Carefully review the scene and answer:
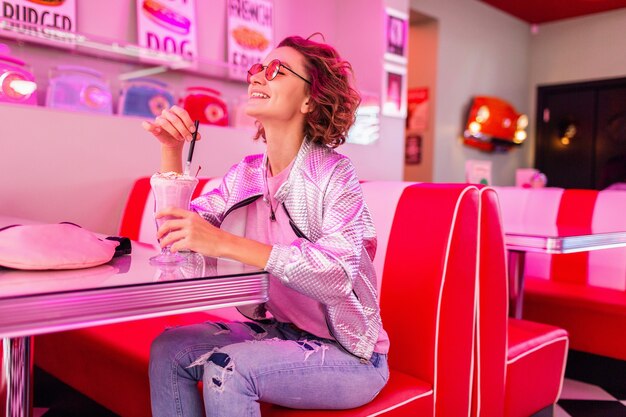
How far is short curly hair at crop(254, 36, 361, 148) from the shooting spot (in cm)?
138

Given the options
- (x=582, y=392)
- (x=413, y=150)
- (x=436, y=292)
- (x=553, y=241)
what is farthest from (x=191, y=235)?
(x=413, y=150)

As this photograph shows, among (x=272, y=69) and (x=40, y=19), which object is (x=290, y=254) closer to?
(x=272, y=69)

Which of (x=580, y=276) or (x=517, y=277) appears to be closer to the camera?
(x=517, y=277)

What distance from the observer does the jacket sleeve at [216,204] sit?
1.47m

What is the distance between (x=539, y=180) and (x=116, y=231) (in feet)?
8.93

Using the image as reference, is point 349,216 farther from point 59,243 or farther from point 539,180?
point 539,180

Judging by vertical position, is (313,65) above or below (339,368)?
above

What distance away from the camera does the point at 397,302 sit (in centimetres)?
159

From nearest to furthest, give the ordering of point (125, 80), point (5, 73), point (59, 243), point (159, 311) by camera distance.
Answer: point (159, 311) < point (59, 243) < point (5, 73) < point (125, 80)

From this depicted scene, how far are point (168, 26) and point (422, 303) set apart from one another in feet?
8.63

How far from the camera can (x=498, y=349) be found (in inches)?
66.9

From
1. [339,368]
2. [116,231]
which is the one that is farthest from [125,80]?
[339,368]

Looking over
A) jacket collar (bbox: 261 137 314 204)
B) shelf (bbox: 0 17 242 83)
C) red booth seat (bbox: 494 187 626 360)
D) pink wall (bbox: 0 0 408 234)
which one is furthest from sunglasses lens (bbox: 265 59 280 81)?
red booth seat (bbox: 494 187 626 360)

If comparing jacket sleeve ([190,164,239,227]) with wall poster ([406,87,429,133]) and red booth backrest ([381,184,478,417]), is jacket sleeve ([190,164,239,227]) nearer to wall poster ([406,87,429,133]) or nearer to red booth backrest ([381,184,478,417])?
red booth backrest ([381,184,478,417])
